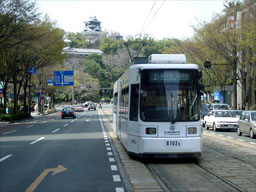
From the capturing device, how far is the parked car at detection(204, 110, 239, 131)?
25.7 m

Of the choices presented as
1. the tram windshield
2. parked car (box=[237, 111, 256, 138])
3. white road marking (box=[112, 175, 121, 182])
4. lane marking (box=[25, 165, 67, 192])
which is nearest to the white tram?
the tram windshield

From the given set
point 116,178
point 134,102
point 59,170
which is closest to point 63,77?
point 134,102

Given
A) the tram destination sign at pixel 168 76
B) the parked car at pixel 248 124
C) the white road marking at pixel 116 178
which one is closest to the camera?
the white road marking at pixel 116 178

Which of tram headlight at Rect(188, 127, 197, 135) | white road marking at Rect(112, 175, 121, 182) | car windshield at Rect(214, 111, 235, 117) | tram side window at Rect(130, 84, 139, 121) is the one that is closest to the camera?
white road marking at Rect(112, 175, 121, 182)

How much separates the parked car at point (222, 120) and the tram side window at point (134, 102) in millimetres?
14824

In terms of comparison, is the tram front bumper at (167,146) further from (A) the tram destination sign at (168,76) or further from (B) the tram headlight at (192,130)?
(A) the tram destination sign at (168,76)

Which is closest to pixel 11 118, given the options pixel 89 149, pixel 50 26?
pixel 50 26

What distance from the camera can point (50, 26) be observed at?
41.4 m

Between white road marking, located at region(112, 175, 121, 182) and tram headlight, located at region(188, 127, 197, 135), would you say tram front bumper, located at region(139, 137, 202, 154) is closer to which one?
tram headlight, located at region(188, 127, 197, 135)

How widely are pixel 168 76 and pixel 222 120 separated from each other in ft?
49.8

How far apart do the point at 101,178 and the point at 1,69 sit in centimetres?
3375

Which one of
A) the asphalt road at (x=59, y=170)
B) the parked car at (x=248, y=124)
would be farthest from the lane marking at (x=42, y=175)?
the parked car at (x=248, y=124)

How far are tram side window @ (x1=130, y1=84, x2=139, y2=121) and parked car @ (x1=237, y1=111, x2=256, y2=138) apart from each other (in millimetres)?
10301

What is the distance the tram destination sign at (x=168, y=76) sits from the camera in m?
11.5
